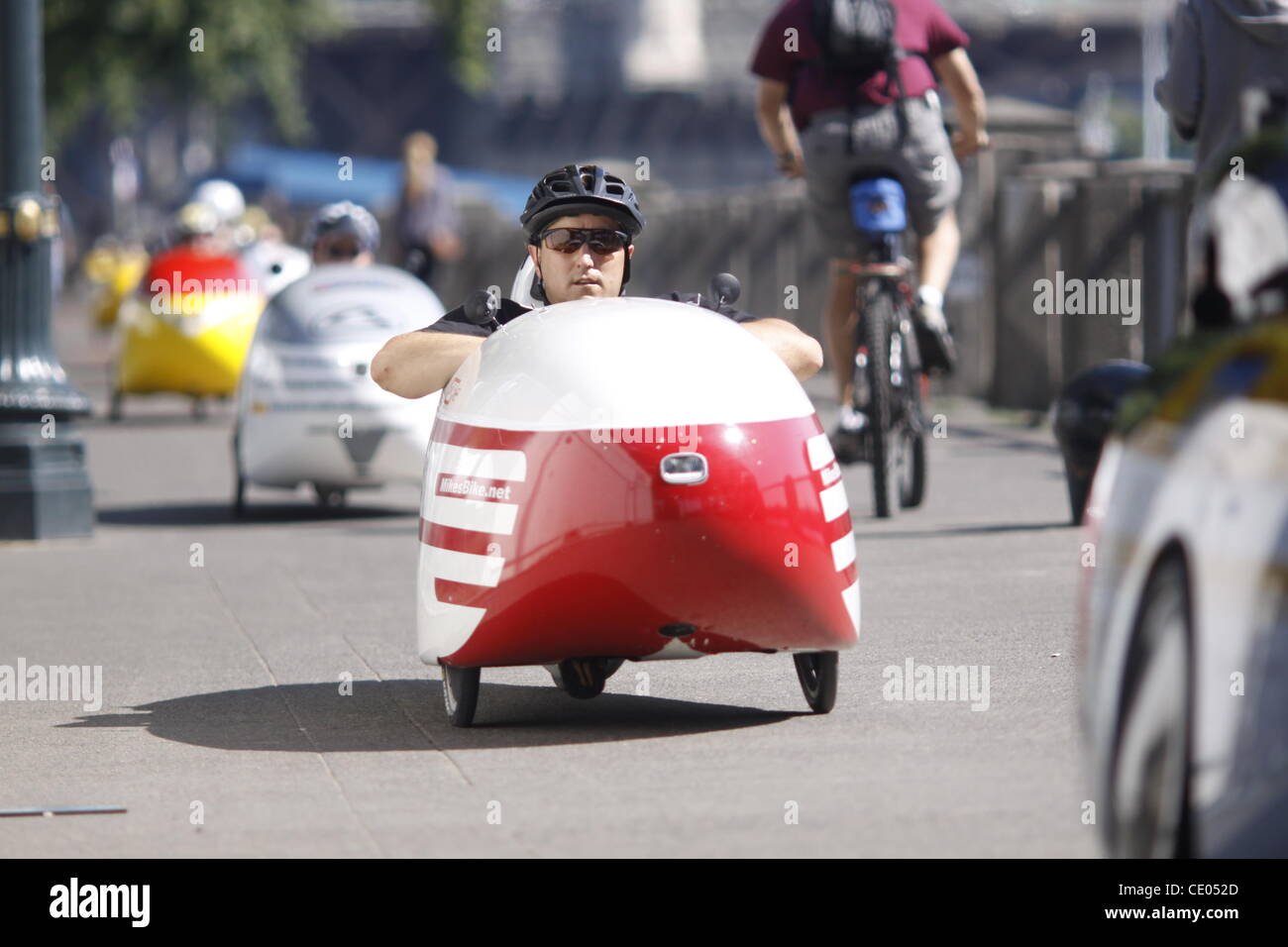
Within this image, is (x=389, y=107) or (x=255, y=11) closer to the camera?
(x=255, y=11)

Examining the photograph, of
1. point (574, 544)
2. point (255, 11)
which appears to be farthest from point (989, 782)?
point (255, 11)

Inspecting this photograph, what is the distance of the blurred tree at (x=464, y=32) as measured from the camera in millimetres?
34875

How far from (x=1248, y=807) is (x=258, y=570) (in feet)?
23.8

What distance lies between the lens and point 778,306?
25.5 m

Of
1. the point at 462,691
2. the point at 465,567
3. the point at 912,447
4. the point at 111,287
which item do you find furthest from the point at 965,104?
the point at 111,287

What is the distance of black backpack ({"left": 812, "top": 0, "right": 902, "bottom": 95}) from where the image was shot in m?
10.7

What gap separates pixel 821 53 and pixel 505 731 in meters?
5.15

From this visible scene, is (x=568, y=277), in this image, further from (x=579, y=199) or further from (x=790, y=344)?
(x=790, y=344)

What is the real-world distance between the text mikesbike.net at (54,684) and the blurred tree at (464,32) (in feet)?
89.8

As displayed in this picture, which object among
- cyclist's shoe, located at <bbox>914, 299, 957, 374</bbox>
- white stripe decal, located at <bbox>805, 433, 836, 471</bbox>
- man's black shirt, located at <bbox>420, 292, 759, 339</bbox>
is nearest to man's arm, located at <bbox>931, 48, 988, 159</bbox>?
cyclist's shoe, located at <bbox>914, 299, 957, 374</bbox>

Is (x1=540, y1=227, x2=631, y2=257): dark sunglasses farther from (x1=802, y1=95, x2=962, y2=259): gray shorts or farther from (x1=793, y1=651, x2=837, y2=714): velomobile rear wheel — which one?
(x1=802, y1=95, x2=962, y2=259): gray shorts

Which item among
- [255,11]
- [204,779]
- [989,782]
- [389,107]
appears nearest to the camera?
[989,782]

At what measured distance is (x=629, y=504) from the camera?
591 cm

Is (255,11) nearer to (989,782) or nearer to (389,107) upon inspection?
(989,782)
